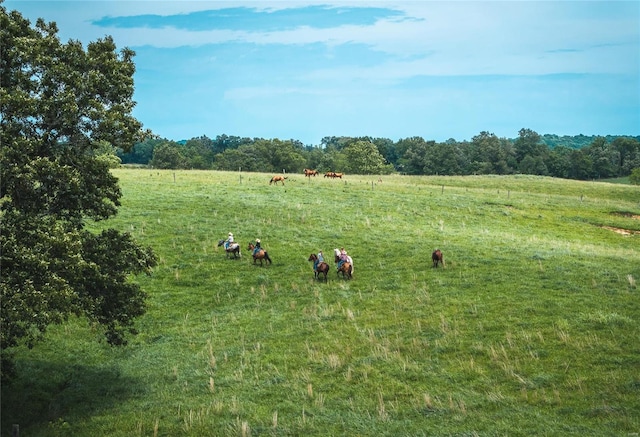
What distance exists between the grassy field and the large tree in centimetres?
402

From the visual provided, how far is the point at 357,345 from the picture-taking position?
24703 millimetres

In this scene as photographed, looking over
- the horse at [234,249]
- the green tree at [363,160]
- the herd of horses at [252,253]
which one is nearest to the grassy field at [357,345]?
the herd of horses at [252,253]

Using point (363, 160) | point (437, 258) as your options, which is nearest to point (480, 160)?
point (363, 160)

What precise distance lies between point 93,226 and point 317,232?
675 inches

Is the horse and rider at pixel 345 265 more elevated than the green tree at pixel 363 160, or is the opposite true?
the green tree at pixel 363 160

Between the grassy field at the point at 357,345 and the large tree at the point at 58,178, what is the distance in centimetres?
402

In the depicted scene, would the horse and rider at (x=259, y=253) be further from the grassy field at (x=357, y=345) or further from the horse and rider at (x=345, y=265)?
the horse and rider at (x=345, y=265)

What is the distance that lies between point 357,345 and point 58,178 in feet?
44.8

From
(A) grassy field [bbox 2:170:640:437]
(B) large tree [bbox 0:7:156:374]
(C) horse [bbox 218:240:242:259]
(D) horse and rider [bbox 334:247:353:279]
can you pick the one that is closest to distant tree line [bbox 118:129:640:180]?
(A) grassy field [bbox 2:170:640:437]

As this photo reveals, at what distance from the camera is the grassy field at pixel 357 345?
61.0ft

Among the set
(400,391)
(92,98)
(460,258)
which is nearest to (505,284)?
(460,258)

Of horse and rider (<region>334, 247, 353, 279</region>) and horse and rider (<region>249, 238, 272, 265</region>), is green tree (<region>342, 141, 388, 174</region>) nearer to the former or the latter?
horse and rider (<region>249, 238, 272, 265</region>)

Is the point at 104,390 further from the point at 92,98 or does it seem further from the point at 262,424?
the point at 92,98

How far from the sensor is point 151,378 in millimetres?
23406
